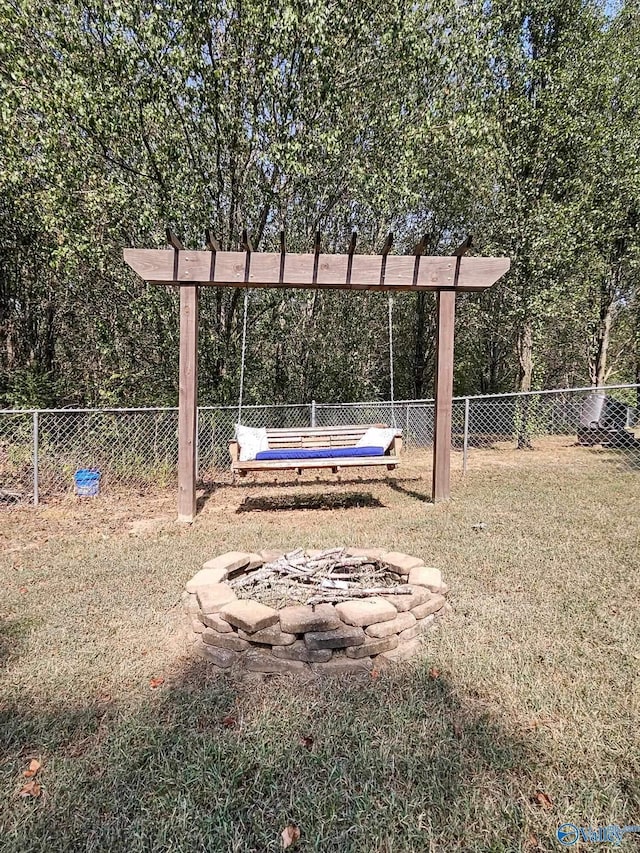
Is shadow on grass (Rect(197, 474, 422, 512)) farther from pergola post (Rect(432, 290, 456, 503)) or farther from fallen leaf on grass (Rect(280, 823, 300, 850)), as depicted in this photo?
fallen leaf on grass (Rect(280, 823, 300, 850))

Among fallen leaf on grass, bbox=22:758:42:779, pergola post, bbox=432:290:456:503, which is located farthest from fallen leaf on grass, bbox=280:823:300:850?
pergola post, bbox=432:290:456:503

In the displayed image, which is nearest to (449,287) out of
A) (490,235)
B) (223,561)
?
(223,561)

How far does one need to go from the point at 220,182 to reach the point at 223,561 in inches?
259

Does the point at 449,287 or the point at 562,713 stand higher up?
the point at 449,287

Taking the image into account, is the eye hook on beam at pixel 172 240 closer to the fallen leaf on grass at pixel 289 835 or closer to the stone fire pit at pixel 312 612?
the stone fire pit at pixel 312 612

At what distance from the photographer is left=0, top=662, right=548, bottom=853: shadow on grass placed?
1.29 metres

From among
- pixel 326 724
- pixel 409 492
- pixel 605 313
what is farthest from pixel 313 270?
pixel 605 313

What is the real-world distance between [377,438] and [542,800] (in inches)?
156

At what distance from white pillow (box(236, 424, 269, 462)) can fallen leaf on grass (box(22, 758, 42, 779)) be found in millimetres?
3178

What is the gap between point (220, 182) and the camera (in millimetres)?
7207

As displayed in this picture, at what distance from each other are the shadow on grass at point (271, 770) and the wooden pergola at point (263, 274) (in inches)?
113

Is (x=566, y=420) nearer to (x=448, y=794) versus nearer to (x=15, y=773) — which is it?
(x=448, y=794)

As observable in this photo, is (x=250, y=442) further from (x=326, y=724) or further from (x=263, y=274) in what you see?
(x=326, y=724)

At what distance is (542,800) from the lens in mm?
1383
